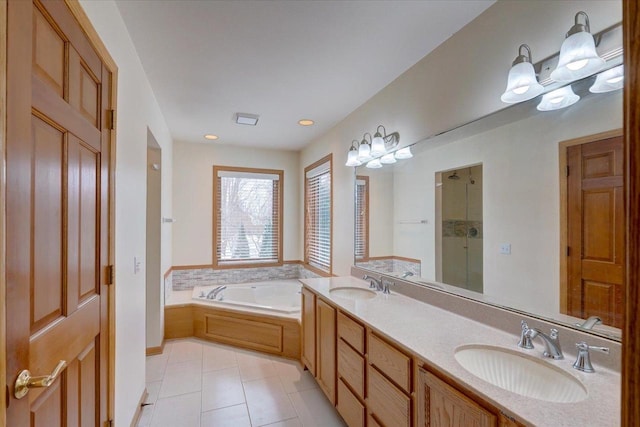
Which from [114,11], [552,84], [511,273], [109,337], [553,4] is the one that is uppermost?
[114,11]

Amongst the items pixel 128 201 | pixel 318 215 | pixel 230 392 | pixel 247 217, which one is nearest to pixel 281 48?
pixel 128 201

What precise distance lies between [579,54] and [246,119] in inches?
107

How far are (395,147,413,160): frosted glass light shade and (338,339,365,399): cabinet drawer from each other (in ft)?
4.56

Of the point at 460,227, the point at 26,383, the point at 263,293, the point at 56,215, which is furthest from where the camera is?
the point at 263,293

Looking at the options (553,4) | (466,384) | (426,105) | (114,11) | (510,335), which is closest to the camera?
(466,384)

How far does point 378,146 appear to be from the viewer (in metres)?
2.56

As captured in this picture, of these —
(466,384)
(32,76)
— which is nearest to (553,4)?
(466,384)

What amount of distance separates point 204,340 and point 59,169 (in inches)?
118

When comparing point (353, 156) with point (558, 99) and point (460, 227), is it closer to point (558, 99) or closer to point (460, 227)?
point (460, 227)

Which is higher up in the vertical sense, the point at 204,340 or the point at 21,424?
the point at 21,424

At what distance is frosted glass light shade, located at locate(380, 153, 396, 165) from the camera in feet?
8.16

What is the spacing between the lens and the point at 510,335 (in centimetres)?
145

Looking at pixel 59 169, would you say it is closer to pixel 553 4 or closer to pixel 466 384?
pixel 466 384

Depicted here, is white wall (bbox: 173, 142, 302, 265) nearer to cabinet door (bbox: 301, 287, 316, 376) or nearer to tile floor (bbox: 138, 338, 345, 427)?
tile floor (bbox: 138, 338, 345, 427)
